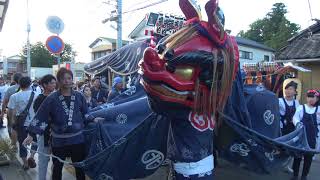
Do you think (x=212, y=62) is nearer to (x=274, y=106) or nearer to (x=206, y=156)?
(x=206, y=156)

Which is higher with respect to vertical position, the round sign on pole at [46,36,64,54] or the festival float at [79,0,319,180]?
the round sign on pole at [46,36,64,54]

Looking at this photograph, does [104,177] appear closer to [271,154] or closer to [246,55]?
[271,154]

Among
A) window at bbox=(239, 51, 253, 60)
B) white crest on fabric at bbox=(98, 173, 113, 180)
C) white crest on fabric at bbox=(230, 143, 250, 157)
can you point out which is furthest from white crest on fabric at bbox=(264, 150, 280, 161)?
window at bbox=(239, 51, 253, 60)

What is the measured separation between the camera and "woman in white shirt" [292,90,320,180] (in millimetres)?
5285

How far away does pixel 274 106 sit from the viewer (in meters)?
4.82

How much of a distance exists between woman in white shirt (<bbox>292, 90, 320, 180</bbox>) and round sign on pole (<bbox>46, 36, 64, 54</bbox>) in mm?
4544

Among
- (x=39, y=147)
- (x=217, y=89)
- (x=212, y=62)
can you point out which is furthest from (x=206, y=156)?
(x=39, y=147)

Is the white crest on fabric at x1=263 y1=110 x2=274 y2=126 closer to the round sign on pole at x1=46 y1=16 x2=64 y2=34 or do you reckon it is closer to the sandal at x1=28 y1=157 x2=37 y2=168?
the sandal at x1=28 y1=157 x2=37 y2=168

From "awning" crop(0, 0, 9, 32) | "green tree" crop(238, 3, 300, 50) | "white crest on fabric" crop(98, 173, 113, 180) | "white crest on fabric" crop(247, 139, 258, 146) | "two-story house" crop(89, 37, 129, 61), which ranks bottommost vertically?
"white crest on fabric" crop(98, 173, 113, 180)

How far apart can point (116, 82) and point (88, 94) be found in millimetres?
1133

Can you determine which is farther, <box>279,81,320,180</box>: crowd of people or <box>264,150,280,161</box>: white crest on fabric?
<box>279,81,320,180</box>: crowd of people

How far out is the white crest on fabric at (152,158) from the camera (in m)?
3.80

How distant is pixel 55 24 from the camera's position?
736 cm

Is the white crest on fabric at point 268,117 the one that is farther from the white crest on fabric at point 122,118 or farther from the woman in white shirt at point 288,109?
the white crest on fabric at point 122,118
